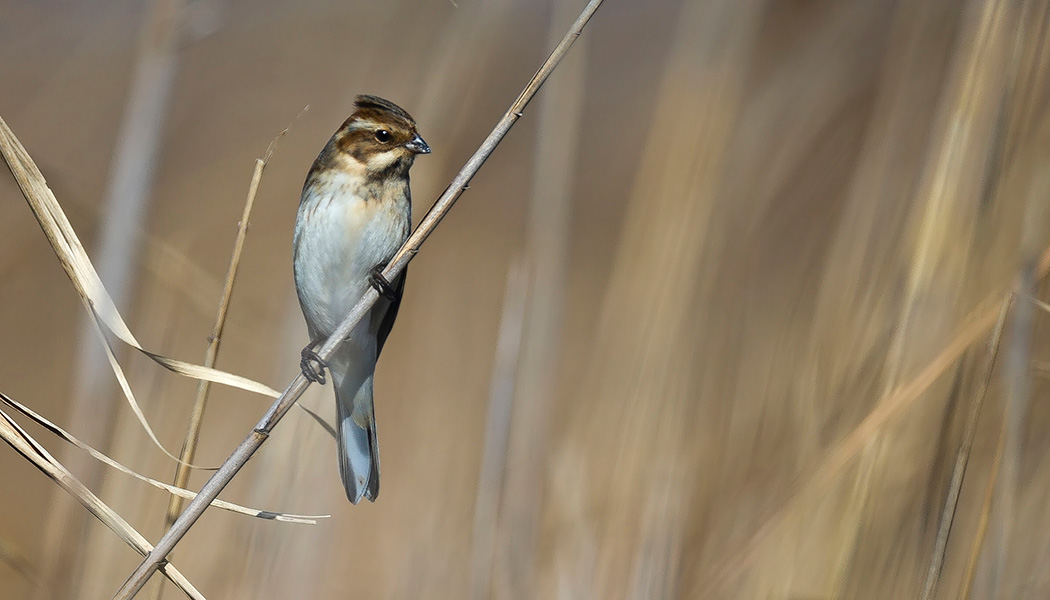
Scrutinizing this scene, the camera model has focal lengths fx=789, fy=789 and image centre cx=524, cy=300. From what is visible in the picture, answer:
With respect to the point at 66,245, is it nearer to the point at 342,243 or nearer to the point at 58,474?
the point at 58,474

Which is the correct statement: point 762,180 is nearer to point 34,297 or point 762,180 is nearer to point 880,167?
point 880,167

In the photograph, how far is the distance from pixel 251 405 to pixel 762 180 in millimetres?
2694

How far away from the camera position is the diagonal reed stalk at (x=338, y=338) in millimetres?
905

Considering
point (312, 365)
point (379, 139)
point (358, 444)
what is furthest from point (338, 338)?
→ point (379, 139)

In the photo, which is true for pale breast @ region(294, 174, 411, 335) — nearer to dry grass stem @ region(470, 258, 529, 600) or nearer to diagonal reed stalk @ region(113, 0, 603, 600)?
dry grass stem @ region(470, 258, 529, 600)

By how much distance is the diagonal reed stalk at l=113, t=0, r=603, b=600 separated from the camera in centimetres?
91

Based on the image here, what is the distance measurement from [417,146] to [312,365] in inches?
21.2

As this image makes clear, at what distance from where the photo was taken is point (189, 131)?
5574mm

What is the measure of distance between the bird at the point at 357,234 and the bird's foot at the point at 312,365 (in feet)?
0.08

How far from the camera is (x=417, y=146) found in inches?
66.5

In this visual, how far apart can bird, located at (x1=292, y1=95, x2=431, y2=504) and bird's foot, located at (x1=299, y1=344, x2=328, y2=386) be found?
0.02 metres

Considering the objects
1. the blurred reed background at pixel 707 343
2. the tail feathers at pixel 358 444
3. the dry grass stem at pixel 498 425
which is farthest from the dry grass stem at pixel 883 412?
the tail feathers at pixel 358 444

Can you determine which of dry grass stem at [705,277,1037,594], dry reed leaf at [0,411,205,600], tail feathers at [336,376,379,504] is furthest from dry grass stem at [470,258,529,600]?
dry reed leaf at [0,411,205,600]

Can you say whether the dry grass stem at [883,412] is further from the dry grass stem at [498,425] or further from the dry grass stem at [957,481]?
the dry grass stem at [498,425]
